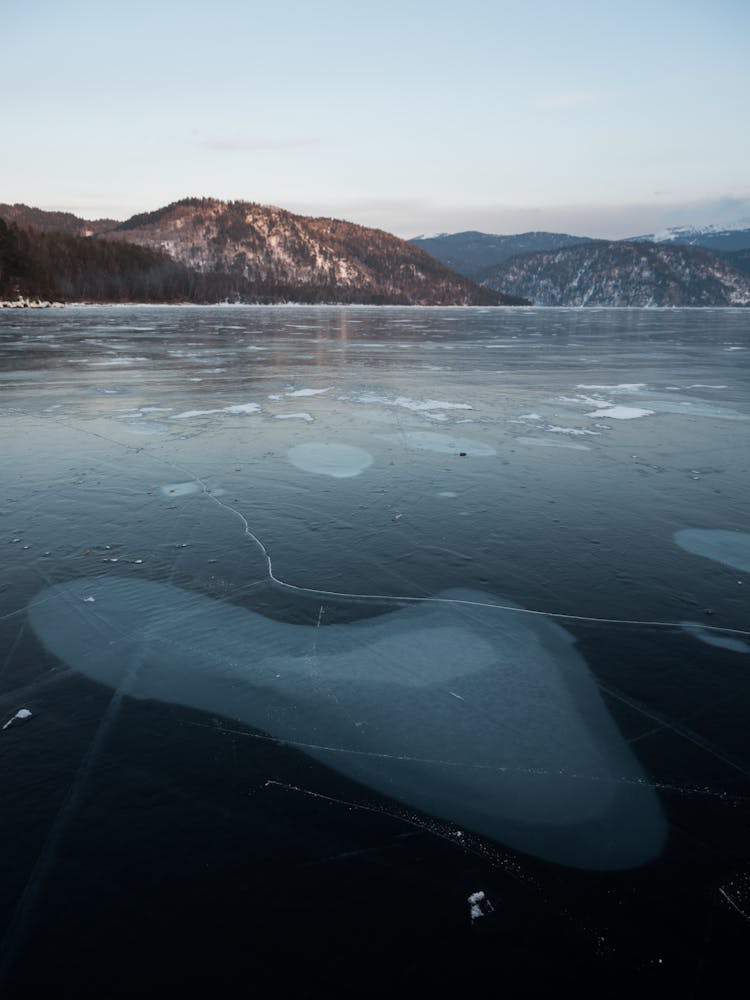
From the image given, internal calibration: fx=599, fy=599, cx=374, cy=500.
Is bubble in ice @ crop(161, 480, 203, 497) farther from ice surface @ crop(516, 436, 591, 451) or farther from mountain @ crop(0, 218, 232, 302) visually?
mountain @ crop(0, 218, 232, 302)

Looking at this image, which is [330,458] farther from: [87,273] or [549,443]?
[87,273]

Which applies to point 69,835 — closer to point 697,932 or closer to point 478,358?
point 697,932

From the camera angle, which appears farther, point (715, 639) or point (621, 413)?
point (621, 413)

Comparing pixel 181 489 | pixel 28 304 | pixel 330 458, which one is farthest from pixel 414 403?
pixel 28 304

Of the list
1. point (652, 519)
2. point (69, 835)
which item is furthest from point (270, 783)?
point (652, 519)

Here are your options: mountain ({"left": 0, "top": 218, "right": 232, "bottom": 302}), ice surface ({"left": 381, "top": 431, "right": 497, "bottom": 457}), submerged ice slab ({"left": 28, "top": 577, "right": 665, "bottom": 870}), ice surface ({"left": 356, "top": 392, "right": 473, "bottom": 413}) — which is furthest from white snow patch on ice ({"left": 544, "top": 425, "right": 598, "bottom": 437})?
mountain ({"left": 0, "top": 218, "right": 232, "bottom": 302})

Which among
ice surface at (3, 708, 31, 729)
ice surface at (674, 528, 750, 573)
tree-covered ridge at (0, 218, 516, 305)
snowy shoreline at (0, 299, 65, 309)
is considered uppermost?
tree-covered ridge at (0, 218, 516, 305)
